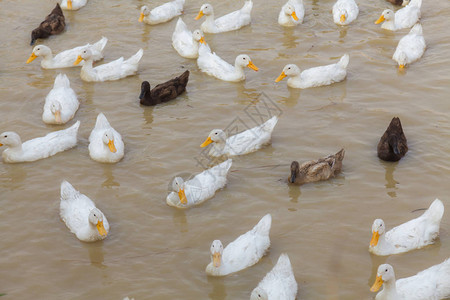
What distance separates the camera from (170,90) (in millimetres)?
11703

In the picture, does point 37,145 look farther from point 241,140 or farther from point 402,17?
point 402,17

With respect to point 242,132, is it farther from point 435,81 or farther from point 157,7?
point 157,7

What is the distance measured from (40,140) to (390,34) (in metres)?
7.85

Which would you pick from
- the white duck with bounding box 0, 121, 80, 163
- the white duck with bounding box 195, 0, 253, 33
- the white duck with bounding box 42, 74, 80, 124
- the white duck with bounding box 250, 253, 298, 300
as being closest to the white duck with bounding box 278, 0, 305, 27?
the white duck with bounding box 195, 0, 253, 33

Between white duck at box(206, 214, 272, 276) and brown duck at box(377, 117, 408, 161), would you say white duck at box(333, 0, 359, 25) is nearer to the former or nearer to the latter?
brown duck at box(377, 117, 408, 161)

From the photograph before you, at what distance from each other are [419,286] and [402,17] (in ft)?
27.4

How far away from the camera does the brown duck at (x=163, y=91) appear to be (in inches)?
454

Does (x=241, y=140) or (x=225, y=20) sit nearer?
(x=241, y=140)

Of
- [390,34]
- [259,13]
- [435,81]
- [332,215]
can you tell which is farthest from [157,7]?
[332,215]

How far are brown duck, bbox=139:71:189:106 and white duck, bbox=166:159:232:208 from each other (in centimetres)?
264

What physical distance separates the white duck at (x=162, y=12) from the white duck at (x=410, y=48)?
5.30 meters

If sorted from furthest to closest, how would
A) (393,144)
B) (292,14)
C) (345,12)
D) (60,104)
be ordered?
(345,12) < (292,14) < (60,104) < (393,144)

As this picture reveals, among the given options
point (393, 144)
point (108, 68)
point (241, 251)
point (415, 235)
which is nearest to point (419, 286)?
point (415, 235)

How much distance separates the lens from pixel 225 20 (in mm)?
14445
